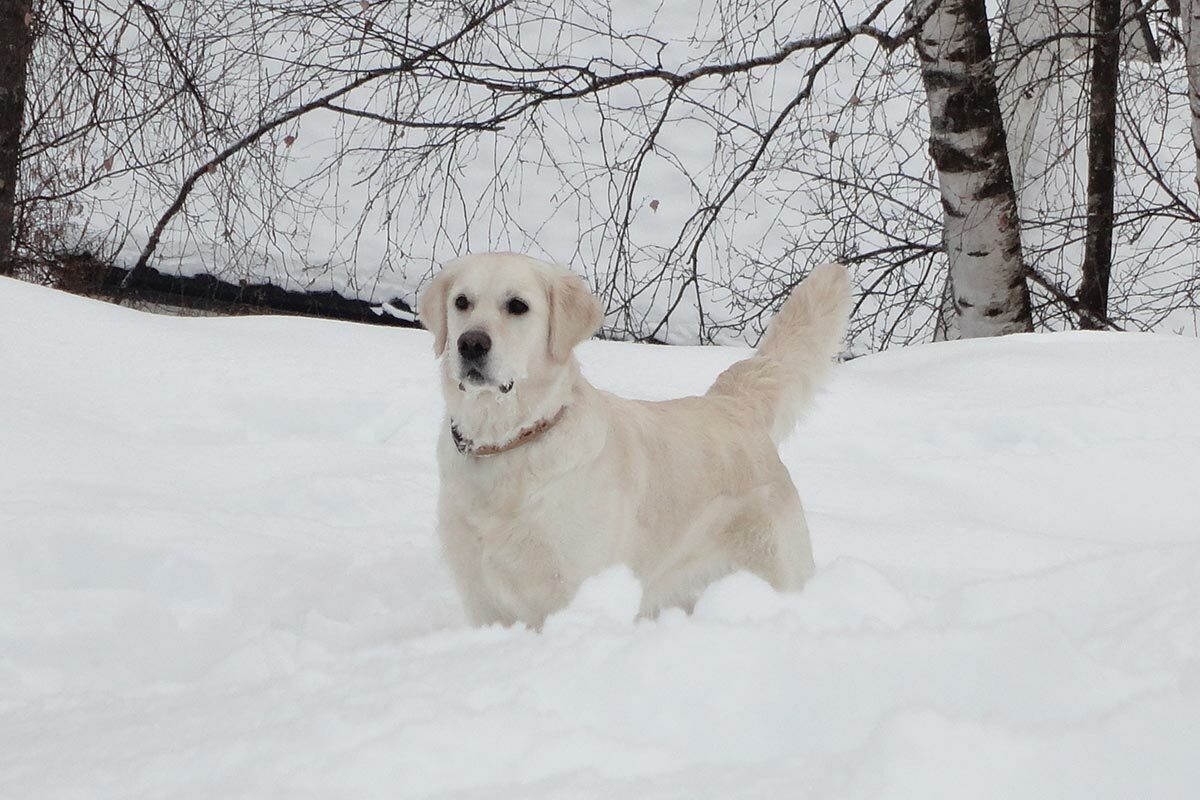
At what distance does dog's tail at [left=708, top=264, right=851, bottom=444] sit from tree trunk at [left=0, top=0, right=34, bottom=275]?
510cm

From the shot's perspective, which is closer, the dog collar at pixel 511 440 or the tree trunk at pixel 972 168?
the dog collar at pixel 511 440

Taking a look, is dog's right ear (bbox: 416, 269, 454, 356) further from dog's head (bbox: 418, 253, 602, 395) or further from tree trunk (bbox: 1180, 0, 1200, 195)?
tree trunk (bbox: 1180, 0, 1200, 195)

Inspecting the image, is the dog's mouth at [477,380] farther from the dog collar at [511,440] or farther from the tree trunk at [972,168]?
the tree trunk at [972,168]

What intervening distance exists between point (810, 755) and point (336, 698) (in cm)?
57

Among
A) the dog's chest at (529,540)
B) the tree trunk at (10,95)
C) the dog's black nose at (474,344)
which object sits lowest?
the dog's chest at (529,540)

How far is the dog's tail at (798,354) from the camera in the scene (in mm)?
3445

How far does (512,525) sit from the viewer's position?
267 centimetres

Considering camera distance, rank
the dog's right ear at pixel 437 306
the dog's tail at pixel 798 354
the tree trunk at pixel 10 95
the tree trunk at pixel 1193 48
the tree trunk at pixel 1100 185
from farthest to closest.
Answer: the tree trunk at pixel 1100 185
the tree trunk at pixel 10 95
the tree trunk at pixel 1193 48
the dog's tail at pixel 798 354
the dog's right ear at pixel 437 306

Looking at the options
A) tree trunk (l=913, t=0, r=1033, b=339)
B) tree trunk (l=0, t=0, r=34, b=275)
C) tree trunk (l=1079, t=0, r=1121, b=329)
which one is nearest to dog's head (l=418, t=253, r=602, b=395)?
tree trunk (l=913, t=0, r=1033, b=339)

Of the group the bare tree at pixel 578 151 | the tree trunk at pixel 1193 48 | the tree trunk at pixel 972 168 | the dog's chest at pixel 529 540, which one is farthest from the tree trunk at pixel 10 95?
the tree trunk at pixel 1193 48

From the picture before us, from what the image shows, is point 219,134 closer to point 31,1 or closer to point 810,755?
point 31,1

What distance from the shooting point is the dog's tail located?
3.45 m

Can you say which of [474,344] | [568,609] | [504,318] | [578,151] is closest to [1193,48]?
[578,151]

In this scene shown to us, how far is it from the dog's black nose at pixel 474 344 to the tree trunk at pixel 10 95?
16.7 feet
